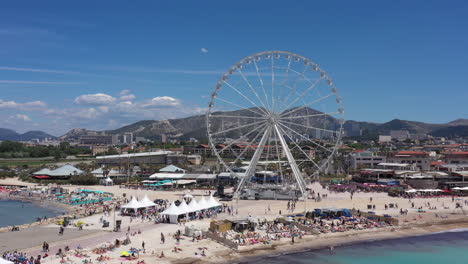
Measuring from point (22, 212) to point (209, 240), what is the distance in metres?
30.5

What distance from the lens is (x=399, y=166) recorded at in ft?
292

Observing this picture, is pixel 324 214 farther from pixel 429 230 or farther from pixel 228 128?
pixel 228 128

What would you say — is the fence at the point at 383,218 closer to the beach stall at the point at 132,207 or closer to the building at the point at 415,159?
the beach stall at the point at 132,207

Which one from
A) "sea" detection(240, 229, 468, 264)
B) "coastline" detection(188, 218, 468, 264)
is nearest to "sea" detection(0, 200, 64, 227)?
"coastline" detection(188, 218, 468, 264)

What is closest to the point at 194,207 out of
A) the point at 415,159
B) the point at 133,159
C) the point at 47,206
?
the point at 47,206

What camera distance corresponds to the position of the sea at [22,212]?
4712cm

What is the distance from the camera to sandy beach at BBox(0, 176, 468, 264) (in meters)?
30.8

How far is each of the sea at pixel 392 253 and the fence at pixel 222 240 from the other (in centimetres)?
244

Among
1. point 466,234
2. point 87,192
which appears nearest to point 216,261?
point 466,234

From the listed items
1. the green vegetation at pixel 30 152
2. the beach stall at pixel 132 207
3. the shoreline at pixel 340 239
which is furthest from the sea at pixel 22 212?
the green vegetation at pixel 30 152

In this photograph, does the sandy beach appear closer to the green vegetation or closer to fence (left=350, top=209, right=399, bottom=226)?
fence (left=350, top=209, right=399, bottom=226)

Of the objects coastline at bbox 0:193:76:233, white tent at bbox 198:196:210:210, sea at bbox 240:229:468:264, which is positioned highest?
white tent at bbox 198:196:210:210

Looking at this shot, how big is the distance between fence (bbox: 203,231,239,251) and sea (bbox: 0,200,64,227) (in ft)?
71.3

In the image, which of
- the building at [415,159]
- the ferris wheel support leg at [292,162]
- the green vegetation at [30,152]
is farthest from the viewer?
the green vegetation at [30,152]
